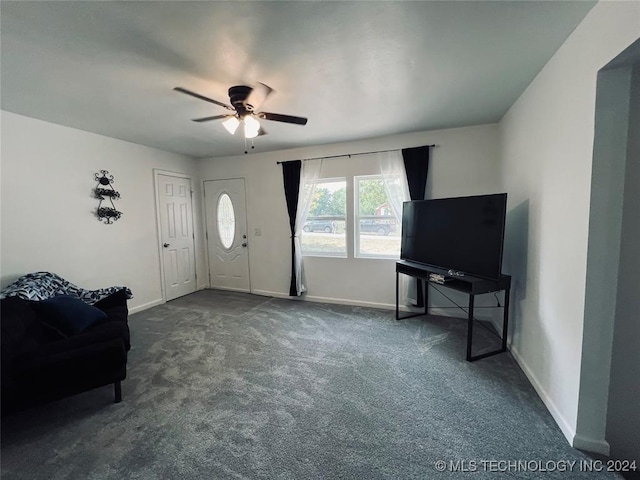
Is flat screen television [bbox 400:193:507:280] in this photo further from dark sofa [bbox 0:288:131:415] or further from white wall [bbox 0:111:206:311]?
white wall [bbox 0:111:206:311]

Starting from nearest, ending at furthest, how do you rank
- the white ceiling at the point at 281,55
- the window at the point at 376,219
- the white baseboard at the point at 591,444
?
the white ceiling at the point at 281,55 < the white baseboard at the point at 591,444 < the window at the point at 376,219

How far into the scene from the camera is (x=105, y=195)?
3602 mm

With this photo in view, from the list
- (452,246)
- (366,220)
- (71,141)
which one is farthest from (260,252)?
(452,246)

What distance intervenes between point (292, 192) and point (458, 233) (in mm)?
2536

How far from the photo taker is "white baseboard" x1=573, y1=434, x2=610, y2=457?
1562mm

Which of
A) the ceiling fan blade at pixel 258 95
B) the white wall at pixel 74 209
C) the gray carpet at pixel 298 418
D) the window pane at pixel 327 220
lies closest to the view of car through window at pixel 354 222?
the window pane at pixel 327 220

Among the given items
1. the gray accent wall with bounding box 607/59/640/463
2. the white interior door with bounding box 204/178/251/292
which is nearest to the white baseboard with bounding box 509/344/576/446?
the gray accent wall with bounding box 607/59/640/463

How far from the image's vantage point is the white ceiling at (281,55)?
57.1 inches

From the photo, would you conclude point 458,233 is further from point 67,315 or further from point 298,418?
point 67,315

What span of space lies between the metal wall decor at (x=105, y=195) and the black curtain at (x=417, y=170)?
4.04 m

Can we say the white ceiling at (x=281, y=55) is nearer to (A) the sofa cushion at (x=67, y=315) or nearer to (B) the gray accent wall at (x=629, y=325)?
(B) the gray accent wall at (x=629, y=325)

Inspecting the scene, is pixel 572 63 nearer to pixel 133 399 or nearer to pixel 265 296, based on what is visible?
pixel 133 399

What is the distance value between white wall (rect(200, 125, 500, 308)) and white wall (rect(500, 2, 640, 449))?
825mm

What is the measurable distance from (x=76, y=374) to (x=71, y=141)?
9.35 ft
